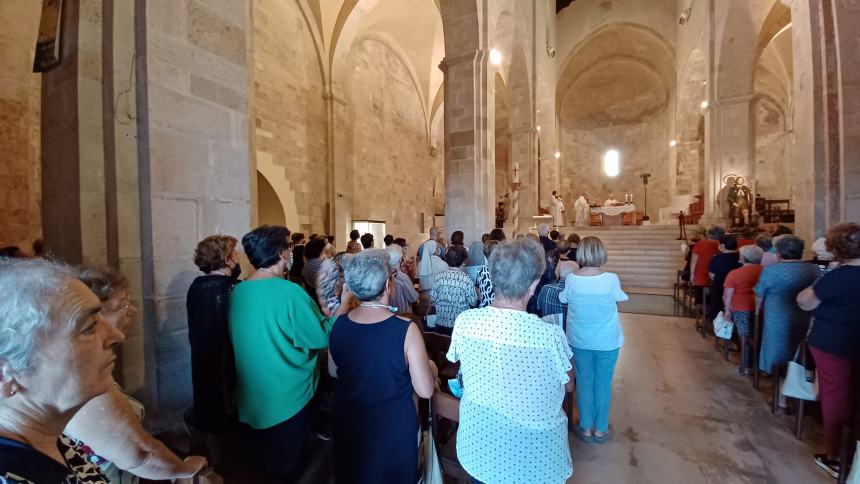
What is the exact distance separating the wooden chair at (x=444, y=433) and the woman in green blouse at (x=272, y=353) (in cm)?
67

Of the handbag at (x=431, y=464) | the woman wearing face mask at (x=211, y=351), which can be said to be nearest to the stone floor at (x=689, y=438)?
the woman wearing face mask at (x=211, y=351)

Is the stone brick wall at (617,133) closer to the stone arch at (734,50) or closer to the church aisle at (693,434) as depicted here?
the stone arch at (734,50)

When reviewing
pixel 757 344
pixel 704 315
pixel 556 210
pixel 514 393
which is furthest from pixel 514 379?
pixel 556 210

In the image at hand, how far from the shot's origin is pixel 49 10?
96.7 inches

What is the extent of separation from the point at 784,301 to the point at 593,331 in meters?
1.95

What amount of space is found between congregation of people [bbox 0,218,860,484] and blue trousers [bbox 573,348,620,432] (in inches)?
0.9

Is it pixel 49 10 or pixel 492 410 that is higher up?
pixel 49 10

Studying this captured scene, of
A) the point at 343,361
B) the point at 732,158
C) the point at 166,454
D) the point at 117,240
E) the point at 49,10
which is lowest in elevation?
the point at 166,454

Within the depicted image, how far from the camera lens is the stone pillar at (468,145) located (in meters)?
8.20

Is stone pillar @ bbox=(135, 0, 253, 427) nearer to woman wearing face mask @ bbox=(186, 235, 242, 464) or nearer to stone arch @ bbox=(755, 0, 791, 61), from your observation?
woman wearing face mask @ bbox=(186, 235, 242, 464)

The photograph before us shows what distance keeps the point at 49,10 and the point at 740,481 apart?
548cm

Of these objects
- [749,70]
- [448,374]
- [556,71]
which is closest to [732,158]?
[749,70]

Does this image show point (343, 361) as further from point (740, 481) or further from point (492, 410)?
point (740, 481)

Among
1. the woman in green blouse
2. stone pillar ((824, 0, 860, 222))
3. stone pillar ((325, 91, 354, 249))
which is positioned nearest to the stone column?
stone pillar ((325, 91, 354, 249))
